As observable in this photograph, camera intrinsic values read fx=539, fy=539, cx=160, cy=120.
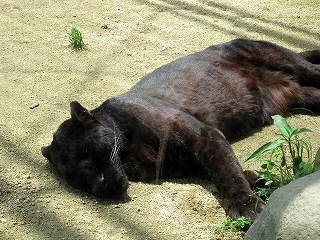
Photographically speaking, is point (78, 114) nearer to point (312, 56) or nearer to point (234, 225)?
point (234, 225)

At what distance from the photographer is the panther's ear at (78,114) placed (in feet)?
13.4

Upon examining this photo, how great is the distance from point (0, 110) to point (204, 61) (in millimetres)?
2042

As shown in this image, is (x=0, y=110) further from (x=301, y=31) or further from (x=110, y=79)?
(x=301, y=31)

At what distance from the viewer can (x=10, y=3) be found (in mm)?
7867

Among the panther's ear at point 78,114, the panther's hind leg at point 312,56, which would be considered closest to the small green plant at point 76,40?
the panther's ear at point 78,114

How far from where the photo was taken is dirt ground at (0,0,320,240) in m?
3.72

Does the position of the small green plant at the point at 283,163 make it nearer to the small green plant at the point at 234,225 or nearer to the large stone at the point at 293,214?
the small green plant at the point at 234,225

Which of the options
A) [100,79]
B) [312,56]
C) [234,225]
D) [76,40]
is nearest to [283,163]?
[234,225]

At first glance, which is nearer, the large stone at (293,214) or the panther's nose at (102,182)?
the large stone at (293,214)

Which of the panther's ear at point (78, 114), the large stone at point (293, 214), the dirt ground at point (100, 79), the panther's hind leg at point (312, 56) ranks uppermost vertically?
the large stone at point (293, 214)

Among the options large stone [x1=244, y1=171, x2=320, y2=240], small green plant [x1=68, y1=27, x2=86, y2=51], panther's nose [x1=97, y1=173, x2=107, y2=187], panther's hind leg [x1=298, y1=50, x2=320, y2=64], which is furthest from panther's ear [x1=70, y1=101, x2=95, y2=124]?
panther's hind leg [x1=298, y1=50, x2=320, y2=64]

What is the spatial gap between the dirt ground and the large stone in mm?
816

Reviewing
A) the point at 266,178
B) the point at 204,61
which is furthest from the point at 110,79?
the point at 266,178

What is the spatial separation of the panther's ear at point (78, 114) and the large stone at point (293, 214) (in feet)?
A: 5.92
